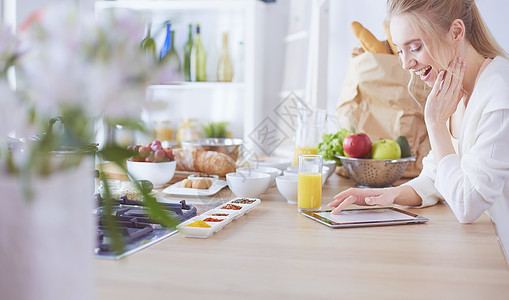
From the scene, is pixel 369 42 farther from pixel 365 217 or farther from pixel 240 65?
pixel 240 65

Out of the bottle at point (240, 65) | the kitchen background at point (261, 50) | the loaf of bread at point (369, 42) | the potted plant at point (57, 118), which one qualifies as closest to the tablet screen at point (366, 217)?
the potted plant at point (57, 118)

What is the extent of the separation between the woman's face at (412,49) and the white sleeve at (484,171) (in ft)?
0.84

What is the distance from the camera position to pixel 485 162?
1269 millimetres

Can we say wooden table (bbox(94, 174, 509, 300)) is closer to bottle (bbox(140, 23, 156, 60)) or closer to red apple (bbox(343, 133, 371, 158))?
bottle (bbox(140, 23, 156, 60))

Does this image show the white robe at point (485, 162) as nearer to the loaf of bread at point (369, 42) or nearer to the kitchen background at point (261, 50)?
the loaf of bread at point (369, 42)

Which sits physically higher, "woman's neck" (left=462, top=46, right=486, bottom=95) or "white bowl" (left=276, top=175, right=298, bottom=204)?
"woman's neck" (left=462, top=46, right=486, bottom=95)

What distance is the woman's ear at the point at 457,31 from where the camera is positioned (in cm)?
146

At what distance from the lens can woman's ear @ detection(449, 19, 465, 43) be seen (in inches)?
57.4

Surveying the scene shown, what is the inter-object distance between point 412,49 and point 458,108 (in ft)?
0.85

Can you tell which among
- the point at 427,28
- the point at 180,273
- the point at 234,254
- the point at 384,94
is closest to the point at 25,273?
the point at 180,273

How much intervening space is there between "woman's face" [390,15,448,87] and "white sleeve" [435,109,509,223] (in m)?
0.26

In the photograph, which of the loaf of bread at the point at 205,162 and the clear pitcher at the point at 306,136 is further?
the clear pitcher at the point at 306,136

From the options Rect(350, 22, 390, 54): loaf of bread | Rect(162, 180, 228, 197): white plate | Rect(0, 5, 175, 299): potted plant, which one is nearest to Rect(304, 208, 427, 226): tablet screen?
Rect(162, 180, 228, 197): white plate

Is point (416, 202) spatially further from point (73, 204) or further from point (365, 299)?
point (73, 204)
